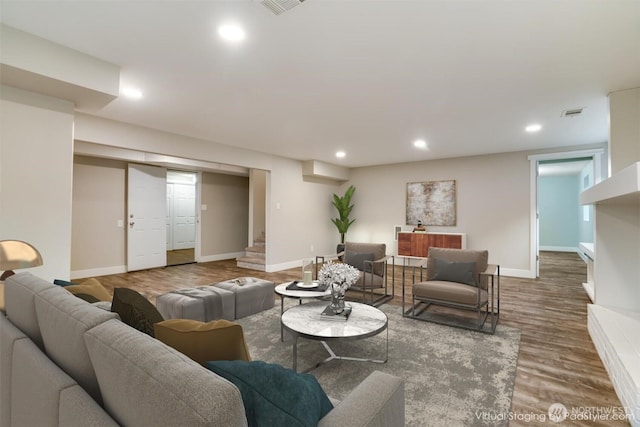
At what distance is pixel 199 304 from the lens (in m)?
3.18

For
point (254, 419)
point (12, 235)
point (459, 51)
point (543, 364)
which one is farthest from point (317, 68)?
point (543, 364)

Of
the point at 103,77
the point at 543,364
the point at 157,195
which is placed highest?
the point at 103,77

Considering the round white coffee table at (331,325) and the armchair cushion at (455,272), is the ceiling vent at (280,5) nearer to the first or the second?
the round white coffee table at (331,325)

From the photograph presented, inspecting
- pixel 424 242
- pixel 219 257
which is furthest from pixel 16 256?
pixel 424 242

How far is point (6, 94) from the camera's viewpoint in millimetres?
2568

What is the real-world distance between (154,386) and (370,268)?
3898 millimetres

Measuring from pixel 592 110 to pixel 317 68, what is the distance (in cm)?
348

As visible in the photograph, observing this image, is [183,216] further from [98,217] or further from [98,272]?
[98,272]

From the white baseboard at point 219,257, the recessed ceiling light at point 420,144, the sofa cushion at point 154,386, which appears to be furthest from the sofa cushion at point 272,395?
the white baseboard at point 219,257

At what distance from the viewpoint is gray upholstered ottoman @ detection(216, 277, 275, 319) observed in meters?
3.61

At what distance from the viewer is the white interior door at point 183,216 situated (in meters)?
9.20

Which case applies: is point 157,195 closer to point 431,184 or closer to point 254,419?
point 431,184

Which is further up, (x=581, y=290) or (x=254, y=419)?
(x=254, y=419)

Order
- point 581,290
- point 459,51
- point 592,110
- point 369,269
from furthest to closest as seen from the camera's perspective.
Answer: point 581,290
point 369,269
point 592,110
point 459,51
